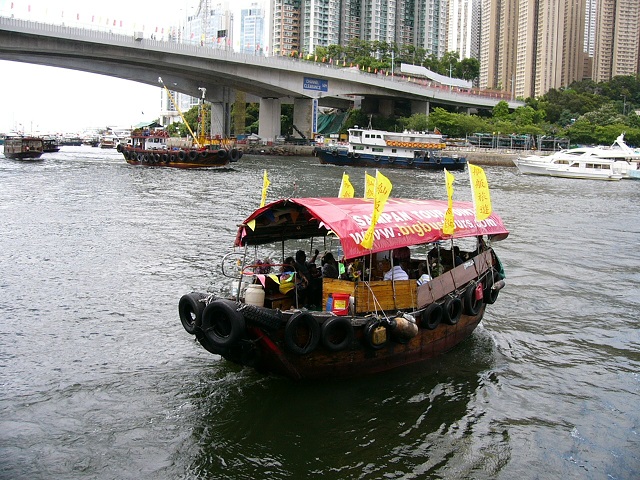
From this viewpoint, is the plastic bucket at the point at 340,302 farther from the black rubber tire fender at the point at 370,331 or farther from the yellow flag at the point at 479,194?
the yellow flag at the point at 479,194

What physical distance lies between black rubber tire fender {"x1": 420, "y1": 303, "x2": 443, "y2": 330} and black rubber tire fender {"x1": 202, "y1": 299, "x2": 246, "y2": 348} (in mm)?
3015

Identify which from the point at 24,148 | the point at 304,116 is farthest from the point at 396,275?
the point at 304,116

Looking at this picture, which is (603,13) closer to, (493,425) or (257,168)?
(257,168)

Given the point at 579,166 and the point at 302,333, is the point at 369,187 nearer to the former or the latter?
the point at 302,333

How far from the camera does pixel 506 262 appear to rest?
2039 centimetres

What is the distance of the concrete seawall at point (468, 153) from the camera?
70.6 m

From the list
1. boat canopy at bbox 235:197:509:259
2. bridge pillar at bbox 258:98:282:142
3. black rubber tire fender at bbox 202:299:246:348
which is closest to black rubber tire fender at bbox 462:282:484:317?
boat canopy at bbox 235:197:509:259

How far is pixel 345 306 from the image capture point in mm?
10172

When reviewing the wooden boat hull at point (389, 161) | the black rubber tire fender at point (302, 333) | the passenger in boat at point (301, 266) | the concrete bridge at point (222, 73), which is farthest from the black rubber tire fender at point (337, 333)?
the wooden boat hull at point (389, 161)

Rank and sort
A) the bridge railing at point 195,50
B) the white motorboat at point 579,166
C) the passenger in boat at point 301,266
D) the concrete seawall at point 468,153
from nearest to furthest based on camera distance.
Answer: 1. the passenger in boat at point 301,266
2. the bridge railing at point 195,50
3. the white motorboat at point 579,166
4. the concrete seawall at point 468,153

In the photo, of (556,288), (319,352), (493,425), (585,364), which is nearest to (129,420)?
(319,352)

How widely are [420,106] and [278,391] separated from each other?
81.6m

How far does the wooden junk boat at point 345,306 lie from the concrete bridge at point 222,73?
151ft

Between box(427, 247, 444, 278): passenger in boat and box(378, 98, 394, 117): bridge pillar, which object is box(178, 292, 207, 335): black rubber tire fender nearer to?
box(427, 247, 444, 278): passenger in boat
